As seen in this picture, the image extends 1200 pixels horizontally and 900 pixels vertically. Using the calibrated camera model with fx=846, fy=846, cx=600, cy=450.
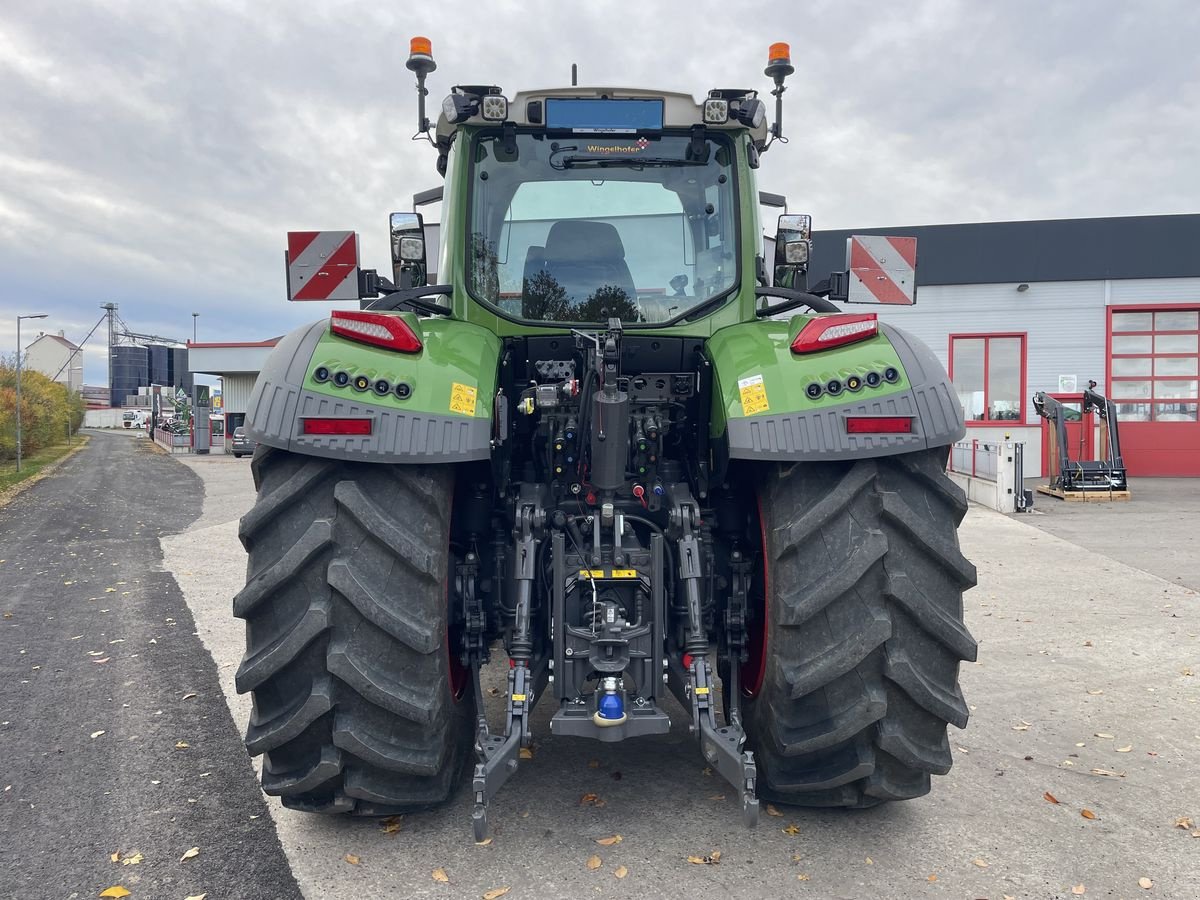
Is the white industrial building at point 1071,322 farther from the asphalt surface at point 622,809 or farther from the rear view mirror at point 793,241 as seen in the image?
the rear view mirror at point 793,241

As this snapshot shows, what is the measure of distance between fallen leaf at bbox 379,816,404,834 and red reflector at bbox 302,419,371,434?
4.67 feet

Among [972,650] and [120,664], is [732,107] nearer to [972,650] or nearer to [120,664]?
[972,650]

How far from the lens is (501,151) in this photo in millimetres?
3514

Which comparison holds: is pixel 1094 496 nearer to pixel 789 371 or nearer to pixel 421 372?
pixel 789 371

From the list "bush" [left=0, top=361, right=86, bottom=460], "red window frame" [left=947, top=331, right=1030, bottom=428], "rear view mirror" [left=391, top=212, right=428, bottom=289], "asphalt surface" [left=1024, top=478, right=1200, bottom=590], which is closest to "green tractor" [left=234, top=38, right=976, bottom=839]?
"rear view mirror" [left=391, top=212, right=428, bottom=289]

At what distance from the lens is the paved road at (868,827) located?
268cm

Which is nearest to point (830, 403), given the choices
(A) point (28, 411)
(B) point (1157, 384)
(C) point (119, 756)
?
(C) point (119, 756)

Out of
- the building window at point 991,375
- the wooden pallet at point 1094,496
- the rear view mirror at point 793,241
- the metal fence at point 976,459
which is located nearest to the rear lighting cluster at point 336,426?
the rear view mirror at point 793,241

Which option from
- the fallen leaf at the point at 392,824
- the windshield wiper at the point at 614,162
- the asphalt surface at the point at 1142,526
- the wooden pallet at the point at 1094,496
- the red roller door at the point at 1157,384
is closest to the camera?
the fallen leaf at the point at 392,824

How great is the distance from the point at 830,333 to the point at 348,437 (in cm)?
164

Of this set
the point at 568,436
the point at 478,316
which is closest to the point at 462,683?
the point at 568,436

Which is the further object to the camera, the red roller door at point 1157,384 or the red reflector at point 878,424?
the red roller door at point 1157,384

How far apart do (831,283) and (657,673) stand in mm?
2002

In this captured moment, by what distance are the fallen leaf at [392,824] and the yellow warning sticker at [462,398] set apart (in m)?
1.49
